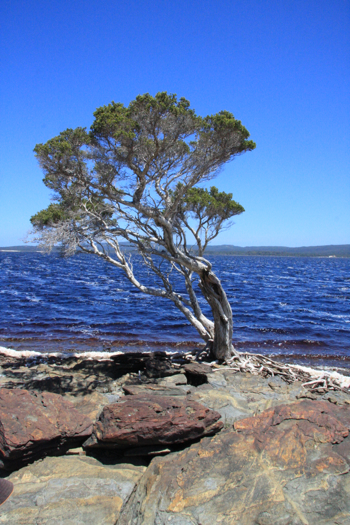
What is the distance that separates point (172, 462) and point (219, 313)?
6.27 metres

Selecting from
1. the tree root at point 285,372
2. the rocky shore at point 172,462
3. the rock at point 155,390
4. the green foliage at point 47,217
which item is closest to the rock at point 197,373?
the tree root at point 285,372

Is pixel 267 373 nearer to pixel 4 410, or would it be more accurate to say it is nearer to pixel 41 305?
pixel 4 410

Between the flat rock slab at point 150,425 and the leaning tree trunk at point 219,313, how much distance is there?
507cm

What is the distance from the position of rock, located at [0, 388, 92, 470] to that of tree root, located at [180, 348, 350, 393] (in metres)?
5.21

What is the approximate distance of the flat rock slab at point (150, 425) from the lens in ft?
18.7

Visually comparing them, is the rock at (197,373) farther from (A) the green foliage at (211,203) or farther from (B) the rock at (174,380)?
(A) the green foliage at (211,203)

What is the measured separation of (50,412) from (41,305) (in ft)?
70.6

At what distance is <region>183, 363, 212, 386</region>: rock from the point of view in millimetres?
9719

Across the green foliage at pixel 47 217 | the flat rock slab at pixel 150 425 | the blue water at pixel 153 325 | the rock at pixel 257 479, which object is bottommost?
the blue water at pixel 153 325

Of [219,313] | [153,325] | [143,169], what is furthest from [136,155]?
[153,325]

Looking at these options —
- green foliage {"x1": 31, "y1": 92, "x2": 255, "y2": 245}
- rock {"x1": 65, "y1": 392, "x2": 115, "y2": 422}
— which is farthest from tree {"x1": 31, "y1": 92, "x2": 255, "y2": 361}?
rock {"x1": 65, "y1": 392, "x2": 115, "y2": 422}

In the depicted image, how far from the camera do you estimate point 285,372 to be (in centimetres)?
1077

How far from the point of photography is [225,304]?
37.2 feet

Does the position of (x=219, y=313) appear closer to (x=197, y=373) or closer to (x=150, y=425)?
(x=197, y=373)
